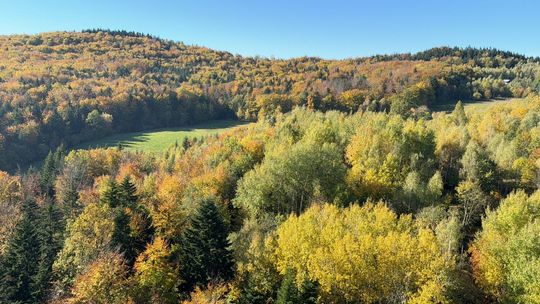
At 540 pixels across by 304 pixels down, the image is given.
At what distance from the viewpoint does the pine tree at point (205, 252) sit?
50781 mm

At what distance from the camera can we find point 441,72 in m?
196

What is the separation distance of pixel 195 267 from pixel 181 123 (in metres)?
143

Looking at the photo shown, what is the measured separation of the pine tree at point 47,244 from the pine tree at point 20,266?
2.85 feet

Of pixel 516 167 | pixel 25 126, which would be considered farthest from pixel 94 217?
pixel 25 126

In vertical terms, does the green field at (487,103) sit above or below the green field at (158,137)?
above

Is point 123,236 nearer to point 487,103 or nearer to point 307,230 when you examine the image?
point 307,230

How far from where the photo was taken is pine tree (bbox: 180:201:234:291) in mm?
50781

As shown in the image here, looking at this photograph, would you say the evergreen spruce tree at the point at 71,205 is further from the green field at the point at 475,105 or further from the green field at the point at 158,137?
the green field at the point at 475,105

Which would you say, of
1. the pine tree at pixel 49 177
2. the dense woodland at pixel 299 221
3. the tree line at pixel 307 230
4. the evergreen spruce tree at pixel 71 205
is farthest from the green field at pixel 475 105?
the pine tree at pixel 49 177

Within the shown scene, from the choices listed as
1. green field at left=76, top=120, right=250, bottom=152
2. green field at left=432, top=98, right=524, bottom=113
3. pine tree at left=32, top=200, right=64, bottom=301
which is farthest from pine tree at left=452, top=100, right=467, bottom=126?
pine tree at left=32, top=200, right=64, bottom=301

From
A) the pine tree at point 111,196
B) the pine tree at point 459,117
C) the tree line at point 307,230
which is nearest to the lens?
the tree line at point 307,230

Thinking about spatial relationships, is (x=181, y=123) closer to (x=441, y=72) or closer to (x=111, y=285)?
(x=441, y=72)

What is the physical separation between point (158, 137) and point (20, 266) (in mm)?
109295

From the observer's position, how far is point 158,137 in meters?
165
